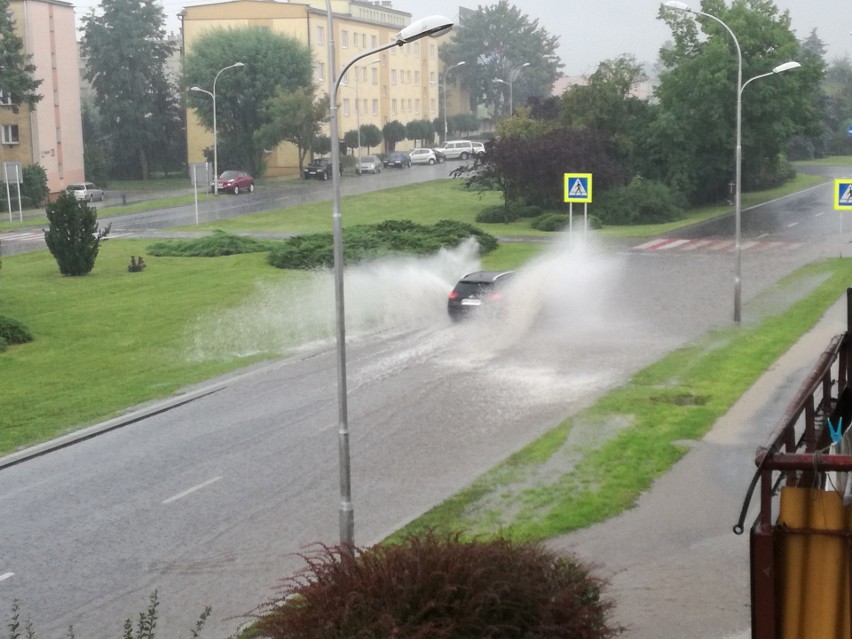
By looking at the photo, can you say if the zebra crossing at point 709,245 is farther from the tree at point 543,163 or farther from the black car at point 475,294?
the black car at point 475,294

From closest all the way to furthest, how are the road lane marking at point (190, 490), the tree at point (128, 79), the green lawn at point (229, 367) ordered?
1. the green lawn at point (229, 367)
2. the road lane marking at point (190, 490)
3. the tree at point (128, 79)

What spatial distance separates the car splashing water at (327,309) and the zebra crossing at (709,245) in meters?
8.76

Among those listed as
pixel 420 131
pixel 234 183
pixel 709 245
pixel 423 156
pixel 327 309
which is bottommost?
pixel 327 309

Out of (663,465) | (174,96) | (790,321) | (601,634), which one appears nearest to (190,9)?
(174,96)

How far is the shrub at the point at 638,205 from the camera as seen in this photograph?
5288 centimetres

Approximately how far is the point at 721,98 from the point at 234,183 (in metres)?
30.2

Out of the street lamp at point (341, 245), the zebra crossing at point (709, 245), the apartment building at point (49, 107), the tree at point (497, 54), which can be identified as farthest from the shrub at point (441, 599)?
the tree at point (497, 54)

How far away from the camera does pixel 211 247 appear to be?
4356 cm

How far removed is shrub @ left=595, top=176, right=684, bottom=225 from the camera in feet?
173

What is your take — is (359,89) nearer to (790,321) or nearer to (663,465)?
(790,321)

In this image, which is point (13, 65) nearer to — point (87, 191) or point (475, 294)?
point (87, 191)

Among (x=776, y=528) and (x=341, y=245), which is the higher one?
(x=341, y=245)

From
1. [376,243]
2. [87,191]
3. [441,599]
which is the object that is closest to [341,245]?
[441,599]

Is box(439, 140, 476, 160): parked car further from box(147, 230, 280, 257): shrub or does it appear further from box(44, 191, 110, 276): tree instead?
box(44, 191, 110, 276): tree
